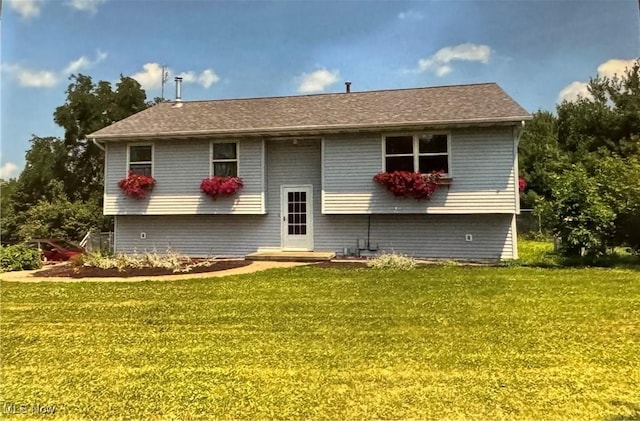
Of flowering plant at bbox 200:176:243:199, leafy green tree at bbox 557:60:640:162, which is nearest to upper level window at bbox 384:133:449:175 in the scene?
flowering plant at bbox 200:176:243:199

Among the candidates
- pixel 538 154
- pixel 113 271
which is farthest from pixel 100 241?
pixel 538 154

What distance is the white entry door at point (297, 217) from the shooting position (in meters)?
12.7

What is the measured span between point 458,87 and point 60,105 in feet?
60.5

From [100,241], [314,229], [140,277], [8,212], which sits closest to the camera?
[140,277]

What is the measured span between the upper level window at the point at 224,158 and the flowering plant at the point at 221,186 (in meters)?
0.37

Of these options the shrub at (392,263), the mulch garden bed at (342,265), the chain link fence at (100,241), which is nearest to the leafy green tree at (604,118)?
the shrub at (392,263)

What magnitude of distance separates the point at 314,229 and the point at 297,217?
1.90ft

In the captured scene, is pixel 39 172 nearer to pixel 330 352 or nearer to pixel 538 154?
pixel 330 352

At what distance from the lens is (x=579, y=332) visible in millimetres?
4688

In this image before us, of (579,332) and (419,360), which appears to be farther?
(579,332)

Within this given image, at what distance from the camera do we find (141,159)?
43.8 feet

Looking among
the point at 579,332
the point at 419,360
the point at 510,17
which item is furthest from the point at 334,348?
the point at 510,17

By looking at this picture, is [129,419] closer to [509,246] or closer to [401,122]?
[401,122]

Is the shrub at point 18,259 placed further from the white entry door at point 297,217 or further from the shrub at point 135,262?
the white entry door at point 297,217
